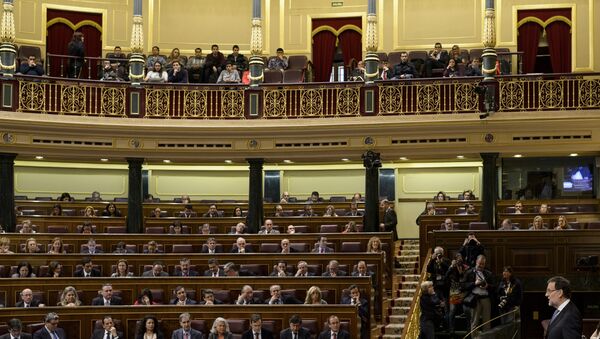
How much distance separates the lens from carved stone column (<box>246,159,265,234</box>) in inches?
739

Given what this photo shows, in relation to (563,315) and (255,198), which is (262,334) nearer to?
(563,315)

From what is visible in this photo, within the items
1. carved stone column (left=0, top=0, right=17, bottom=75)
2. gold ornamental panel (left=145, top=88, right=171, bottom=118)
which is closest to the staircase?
gold ornamental panel (left=145, top=88, right=171, bottom=118)

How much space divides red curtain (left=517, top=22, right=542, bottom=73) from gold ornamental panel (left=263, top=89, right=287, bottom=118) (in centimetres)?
579

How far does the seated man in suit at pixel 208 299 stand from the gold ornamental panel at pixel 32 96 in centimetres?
687

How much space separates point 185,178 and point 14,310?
1076 centimetres

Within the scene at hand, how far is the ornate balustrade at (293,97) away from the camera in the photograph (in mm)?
18109

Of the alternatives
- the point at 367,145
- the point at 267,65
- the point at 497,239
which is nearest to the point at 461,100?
the point at 367,145

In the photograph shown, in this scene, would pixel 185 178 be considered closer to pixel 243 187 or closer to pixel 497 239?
pixel 243 187

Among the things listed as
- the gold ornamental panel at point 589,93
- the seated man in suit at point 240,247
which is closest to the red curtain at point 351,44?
the gold ornamental panel at point 589,93

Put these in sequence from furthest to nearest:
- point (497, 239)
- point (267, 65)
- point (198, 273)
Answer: point (267, 65), point (497, 239), point (198, 273)

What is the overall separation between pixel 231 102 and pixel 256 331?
8408mm

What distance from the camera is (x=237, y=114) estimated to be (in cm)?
1920

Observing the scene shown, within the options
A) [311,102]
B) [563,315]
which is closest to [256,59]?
[311,102]

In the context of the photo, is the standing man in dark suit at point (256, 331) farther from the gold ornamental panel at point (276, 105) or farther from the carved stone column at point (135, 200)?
the gold ornamental panel at point (276, 105)
